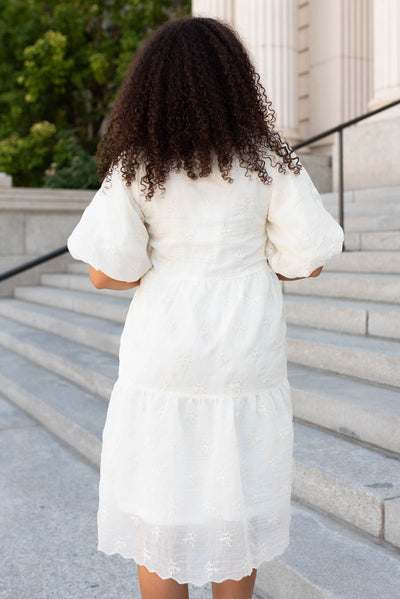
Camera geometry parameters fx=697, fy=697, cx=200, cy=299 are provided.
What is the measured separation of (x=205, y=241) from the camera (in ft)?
5.28

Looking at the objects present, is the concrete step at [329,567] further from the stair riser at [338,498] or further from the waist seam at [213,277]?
the waist seam at [213,277]

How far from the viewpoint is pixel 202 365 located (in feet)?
5.25

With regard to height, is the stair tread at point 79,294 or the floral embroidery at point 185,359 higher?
the floral embroidery at point 185,359

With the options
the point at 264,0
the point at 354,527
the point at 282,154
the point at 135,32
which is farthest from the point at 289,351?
the point at 135,32

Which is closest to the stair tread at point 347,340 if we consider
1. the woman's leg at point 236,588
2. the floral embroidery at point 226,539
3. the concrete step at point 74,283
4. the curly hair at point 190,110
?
the woman's leg at point 236,588

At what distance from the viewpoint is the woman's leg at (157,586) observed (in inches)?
67.2

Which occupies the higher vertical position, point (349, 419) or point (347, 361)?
point (347, 361)

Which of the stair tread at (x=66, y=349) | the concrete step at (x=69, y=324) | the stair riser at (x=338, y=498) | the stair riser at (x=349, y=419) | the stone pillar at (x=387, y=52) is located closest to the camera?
the stair riser at (x=338, y=498)

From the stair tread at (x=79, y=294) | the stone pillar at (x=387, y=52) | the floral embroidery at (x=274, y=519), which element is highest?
the stone pillar at (x=387, y=52)

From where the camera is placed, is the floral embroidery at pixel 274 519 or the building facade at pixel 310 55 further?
the building facade at pixel 310 55

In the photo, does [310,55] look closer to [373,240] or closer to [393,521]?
[373,240]

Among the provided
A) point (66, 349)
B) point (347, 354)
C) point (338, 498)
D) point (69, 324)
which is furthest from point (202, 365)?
point (69, 324)

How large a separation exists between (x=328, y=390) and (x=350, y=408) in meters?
0.32

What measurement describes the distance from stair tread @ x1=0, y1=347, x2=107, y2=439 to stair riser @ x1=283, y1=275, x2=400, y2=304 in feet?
5.68
